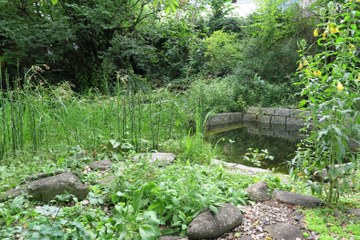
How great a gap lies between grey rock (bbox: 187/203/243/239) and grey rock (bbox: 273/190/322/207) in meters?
0.47

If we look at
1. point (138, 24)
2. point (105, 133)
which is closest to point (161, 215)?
point (105, 133)

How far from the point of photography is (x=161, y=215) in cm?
182

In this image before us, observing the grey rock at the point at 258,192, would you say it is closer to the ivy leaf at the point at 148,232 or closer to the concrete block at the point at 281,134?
the ivy leaf at the point at 148,232

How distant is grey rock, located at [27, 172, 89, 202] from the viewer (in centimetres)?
195

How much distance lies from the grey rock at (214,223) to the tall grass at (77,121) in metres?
1.58

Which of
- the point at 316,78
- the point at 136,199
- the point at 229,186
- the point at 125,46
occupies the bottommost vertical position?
the point at 229,186

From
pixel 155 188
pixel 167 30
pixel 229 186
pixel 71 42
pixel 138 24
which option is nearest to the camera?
pixel 155 188

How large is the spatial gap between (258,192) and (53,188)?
1.41 m

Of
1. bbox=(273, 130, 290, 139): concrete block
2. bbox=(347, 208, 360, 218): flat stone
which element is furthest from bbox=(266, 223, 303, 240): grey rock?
bbox=(273, 130, 290, 139): concrete block

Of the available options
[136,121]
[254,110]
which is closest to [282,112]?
[254,110]

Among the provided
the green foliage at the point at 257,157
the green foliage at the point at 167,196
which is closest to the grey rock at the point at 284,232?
the green foliage at the point at 167,196

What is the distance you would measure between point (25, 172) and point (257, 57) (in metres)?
7.77

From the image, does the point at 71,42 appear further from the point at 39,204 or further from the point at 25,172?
the point at 39,204

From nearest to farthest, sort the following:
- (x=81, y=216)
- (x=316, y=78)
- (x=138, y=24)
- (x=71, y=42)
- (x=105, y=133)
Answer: (x=81, y=216) → (x=316, y=78) → (x=105, y=133) → (x=71, y=42) → (x=138, y=24)
